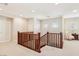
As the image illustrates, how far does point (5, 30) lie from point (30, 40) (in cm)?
308

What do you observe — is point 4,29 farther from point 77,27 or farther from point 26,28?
point 77,27

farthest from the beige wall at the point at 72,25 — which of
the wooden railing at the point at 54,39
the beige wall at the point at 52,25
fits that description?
the wooden railing at the point at 54,39

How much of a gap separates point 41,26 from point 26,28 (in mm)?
1692

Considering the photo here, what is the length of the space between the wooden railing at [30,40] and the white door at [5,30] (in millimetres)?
1739

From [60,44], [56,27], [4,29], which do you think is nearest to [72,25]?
[56,27]

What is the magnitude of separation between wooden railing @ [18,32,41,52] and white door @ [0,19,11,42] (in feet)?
5.70

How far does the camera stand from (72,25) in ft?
29.0

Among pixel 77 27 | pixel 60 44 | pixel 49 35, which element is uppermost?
pixel 77 27

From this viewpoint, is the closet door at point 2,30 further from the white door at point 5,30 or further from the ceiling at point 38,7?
the ceiling at point 38,7

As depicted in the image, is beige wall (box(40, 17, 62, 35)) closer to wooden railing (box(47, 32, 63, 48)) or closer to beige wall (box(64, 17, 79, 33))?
beige wall (box(64, 17, 79, 33))

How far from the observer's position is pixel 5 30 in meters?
7.24

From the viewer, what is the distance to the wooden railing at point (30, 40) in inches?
169

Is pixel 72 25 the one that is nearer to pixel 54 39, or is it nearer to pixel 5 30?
pixel 54 39

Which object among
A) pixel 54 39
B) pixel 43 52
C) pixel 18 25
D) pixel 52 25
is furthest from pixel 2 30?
pixel 52 25
